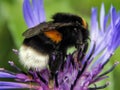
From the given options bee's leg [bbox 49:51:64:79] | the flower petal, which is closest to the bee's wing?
bee's leg [bbox 49:51:64:79]

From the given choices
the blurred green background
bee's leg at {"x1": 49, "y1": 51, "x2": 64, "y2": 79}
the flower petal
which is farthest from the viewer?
the blurred green background

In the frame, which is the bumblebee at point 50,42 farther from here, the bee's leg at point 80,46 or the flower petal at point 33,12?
the flower petal at point 33,12

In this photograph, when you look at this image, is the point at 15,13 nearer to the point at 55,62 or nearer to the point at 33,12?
the point at 33,12

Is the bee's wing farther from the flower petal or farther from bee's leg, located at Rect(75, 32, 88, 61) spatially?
the flower petal

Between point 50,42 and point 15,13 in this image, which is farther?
point 15,13

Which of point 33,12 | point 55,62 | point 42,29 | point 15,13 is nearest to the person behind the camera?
point 42,29

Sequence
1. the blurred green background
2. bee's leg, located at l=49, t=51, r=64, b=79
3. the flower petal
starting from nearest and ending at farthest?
bee's leg, located at l=49, t=51, r=64, b=79, the flower petal, the blurred green background

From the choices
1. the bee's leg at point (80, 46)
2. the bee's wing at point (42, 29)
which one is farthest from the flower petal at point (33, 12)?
the bee's wing at point (42, 29)

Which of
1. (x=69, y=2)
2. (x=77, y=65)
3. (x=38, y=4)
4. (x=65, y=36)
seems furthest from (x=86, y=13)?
(x=65, y=36)

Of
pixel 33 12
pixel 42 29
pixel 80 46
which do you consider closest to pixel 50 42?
pixel 42 29
